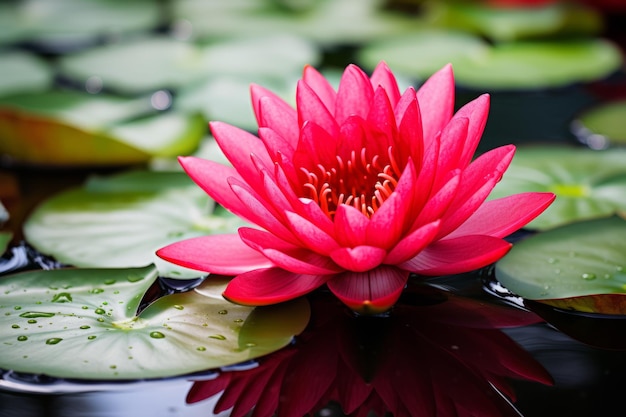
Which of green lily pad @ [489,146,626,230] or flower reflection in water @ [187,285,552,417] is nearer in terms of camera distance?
flower reflection in water @ [187,285,552,417]

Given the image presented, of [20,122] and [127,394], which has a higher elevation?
[20,122]

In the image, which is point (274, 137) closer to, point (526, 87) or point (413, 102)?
point (413, 102)

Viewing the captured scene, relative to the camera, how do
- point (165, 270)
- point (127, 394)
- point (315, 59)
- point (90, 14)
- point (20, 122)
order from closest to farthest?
point (127, 394) → point (165, 270) → point (20, 122) → point (315, 59) → point (90, 14)

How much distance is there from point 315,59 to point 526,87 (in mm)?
590

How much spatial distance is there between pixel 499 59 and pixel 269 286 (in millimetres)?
1387

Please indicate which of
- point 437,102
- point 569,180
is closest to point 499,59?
point 569,180

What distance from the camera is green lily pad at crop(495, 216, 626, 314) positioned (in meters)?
1.04

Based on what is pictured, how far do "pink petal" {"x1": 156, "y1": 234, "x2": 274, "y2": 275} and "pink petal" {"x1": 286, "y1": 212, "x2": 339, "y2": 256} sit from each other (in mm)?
99

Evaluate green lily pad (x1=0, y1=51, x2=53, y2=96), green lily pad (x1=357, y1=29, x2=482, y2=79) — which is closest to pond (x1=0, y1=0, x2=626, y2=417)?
green lily pad (x1=0, y1=51, x2=53, y2=96)

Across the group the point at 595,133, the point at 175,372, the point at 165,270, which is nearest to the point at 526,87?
the point at 595,133

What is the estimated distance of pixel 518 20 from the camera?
7.61 ft

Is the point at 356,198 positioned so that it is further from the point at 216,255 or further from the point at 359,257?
the point at 216,255

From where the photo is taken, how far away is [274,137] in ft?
3.33

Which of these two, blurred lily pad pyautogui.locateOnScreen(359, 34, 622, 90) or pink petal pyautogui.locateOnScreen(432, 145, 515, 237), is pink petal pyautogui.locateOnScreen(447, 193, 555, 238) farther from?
blurred lily pad pyautogui.locateOnScreen(359, 34, 622, 90)
